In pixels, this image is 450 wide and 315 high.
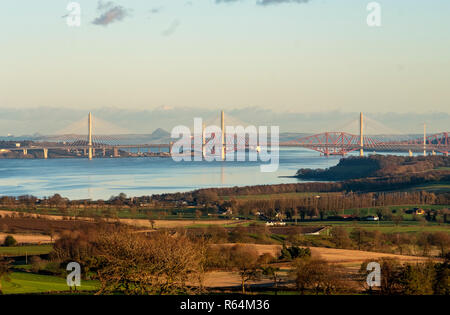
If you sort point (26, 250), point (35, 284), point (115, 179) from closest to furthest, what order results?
point (35, 284)
point (26, 250)
point (115, 179)

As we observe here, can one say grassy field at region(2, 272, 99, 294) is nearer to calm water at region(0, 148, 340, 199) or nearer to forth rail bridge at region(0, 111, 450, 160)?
calm water at region(0, 148, 340, 199)

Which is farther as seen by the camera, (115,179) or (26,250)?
(115,179)

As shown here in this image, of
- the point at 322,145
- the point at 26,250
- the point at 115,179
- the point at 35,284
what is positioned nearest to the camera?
the point at 35,284

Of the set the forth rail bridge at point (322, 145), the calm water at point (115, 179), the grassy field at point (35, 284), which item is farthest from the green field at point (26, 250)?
the forth rail bridge at point (322, 145)

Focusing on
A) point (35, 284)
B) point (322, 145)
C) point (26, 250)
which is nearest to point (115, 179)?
point (322, 145)

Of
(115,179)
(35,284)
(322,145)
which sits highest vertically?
(322,145)

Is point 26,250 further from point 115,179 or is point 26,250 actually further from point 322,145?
Answer: point 322,145

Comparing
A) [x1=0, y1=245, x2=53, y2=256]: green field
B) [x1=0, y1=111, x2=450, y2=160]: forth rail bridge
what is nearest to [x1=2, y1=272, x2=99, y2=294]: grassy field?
[x1=0, y1=245, x2=53, y2=256]: green field
